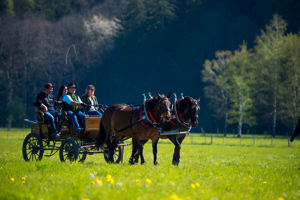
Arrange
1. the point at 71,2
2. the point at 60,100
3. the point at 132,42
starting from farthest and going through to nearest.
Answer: the point at 71,2 → the point at 132,42 → the point at 60,100

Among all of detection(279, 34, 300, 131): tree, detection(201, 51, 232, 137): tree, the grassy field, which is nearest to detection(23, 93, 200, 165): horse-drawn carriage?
the grassy field

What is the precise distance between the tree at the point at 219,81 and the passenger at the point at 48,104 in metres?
33.2

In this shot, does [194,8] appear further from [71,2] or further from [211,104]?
[71,2]

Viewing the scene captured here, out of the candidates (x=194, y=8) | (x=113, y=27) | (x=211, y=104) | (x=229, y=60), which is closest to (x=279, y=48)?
(x=229, y=60)

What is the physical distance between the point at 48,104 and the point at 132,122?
3211 mm

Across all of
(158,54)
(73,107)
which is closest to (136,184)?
(73,107)

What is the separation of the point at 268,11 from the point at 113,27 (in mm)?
27023

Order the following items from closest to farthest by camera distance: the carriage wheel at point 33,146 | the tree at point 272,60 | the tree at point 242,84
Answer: the carriage wheel at point 33,146 → the tree at point 272,60 → the tree at point 242,84

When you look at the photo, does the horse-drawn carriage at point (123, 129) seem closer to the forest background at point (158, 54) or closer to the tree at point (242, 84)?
the forest background at point (158, 54)

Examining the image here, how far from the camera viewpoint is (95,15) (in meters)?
62.8

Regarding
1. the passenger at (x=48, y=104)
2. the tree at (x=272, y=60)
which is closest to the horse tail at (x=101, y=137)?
the passenger at (x=48, y=104)

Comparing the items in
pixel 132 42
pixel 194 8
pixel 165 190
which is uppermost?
pixel 194 8

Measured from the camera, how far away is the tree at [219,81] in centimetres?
4366

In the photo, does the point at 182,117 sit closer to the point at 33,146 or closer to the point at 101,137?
the point at 101,137
